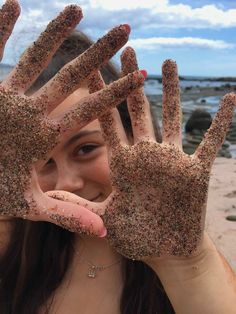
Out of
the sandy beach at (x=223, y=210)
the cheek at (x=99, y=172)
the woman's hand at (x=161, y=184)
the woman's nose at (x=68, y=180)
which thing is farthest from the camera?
the sandy beach at (x=223, y=210)

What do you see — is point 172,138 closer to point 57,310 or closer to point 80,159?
point 80,159

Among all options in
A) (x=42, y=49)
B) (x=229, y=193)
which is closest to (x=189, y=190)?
(x=42, y=49)

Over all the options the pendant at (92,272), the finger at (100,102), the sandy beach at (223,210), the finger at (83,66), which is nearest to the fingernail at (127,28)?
the finger at (83,66)

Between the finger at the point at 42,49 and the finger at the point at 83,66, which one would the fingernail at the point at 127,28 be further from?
the finger at the point at 42,49

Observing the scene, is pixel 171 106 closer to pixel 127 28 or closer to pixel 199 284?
pixel 127 28

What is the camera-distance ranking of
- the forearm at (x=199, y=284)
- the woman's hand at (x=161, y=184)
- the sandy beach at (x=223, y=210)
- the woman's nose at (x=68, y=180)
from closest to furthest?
1. the woman's hand at (x=161, y=184)
2. the forearm at (x=199, y=284)
3. the woman's nose at (x=68, y=180)
4. the sandy beach at (x=223, y=210)

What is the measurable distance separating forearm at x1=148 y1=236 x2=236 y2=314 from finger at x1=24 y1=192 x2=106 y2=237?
1.26 feet

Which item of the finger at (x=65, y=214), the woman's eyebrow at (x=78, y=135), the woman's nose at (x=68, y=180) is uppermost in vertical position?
the woman's eyebrow at (x=78, y=135)

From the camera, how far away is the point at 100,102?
1.68 m

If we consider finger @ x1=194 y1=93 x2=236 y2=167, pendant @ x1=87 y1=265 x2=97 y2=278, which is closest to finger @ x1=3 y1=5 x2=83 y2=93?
finger @ x1=194 y1=93 x2=236 y2=167

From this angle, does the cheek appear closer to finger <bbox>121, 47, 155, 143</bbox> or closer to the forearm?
finger <bbox>121, 47, 155, 143</bbox>

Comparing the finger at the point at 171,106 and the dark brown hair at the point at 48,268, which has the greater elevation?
the finger at the point at 171,106

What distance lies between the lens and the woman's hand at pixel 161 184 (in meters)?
1.71

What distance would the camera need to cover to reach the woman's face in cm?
202
